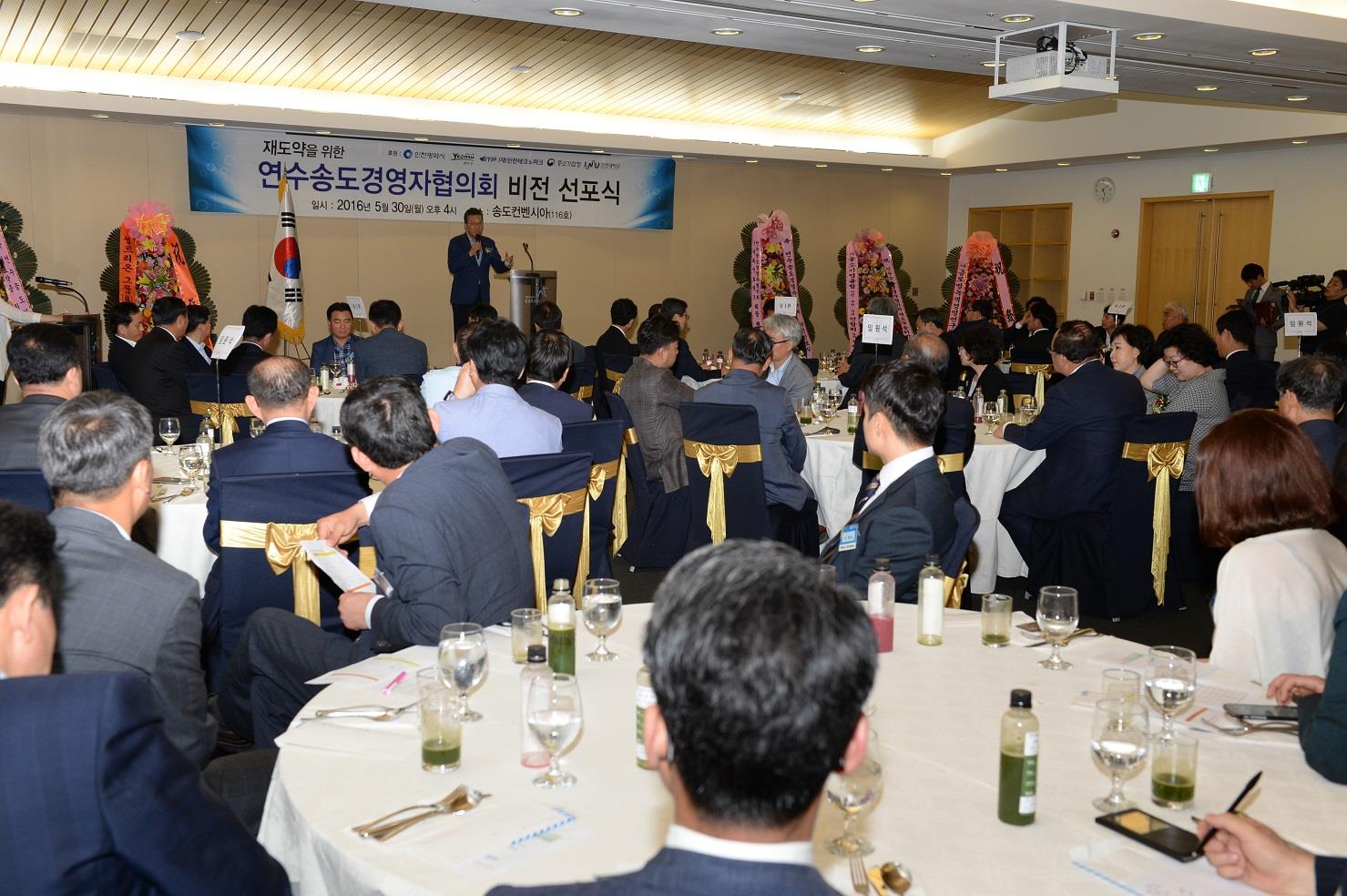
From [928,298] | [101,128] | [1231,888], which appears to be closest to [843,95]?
[928,298]

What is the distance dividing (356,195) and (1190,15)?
28.3 ft

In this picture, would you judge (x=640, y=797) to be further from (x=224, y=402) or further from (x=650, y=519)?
(x=224, y=402)

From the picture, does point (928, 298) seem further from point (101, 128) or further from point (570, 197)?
point (101, 128)

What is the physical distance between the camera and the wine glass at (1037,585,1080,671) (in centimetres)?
259

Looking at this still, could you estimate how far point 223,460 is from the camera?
A: 160 inches

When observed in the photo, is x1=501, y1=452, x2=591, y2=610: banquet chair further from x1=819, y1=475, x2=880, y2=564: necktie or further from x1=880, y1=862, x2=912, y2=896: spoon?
x1=880, y1=862, x2=912, y2=896: spoon

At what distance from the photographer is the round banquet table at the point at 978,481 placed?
5.93m

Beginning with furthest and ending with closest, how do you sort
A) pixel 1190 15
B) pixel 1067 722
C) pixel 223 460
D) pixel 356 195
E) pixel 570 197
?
pixel 570 197, pixel 356 195, pixel 1190 15, pixel 223 460, pixel 1067 722

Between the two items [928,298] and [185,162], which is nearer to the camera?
[185,162]

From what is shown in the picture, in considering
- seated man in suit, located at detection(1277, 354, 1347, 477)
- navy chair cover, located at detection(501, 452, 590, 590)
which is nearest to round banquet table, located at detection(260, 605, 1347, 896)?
navy chair cover, located at detection(501, 452, 590, 590)

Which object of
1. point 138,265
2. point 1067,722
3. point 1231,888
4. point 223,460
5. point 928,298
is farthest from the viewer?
point 928,298

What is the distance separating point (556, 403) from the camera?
18.0 feet

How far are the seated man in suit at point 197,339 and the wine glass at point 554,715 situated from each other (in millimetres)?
6103

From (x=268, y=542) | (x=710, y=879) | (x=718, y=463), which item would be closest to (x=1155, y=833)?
(x=710, y=879)
